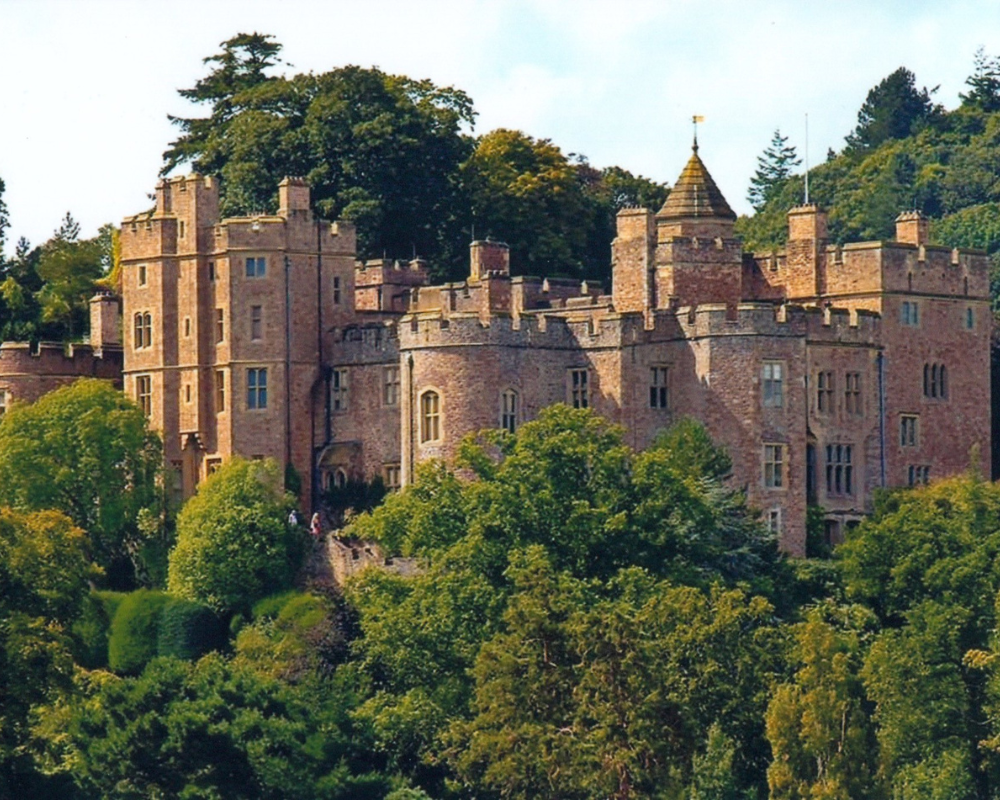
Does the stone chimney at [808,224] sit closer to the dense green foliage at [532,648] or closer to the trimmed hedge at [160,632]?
the dense green foliage at [532,648]

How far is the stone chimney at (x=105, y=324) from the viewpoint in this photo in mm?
97875

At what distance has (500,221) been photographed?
341 feet

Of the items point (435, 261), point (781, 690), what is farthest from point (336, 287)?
point (781, 690)

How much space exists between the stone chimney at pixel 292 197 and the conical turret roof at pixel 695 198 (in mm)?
8100

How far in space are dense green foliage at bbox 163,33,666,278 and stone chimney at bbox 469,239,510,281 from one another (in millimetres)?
6461

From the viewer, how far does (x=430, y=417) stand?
3465 inches

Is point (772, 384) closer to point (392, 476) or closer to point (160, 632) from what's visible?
point (392, 476)

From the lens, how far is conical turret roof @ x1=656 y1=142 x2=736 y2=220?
9194 cm

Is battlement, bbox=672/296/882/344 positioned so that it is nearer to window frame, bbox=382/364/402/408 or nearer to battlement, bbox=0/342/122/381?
window frame, bbox=382/364/402/408

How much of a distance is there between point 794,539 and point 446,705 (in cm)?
994

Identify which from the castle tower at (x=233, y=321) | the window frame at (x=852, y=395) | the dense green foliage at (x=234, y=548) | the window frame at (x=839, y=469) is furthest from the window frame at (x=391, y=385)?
the window frame at (x=852, y=395)

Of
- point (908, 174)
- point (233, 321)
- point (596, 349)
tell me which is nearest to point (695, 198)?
point (596, 349)

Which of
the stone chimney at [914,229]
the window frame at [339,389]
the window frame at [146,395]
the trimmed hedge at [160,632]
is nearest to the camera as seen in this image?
the trimmed hedge at [160,632]

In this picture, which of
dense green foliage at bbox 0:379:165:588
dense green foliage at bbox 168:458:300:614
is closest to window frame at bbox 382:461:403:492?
dense green foliage at bbox 168:458:300:614
